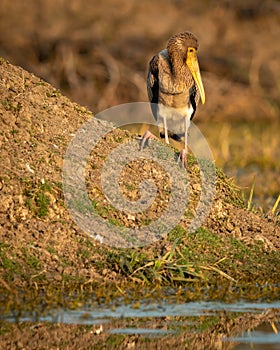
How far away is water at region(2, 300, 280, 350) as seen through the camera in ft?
14.6

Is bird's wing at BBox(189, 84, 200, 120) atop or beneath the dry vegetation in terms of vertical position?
atop

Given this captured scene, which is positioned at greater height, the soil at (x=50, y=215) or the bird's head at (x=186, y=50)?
the bird's head at (x=186, y=50)

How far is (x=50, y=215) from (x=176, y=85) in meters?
2.32

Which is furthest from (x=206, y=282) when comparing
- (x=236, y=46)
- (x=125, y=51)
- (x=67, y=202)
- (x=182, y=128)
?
(x=236, y=46)

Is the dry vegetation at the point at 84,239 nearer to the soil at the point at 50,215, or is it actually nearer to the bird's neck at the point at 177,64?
the soil at the point at 50,215

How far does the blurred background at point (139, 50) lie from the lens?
1455 cm

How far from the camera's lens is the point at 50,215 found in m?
5.52

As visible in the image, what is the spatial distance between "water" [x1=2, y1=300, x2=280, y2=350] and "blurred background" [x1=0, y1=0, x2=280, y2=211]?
8.58 m

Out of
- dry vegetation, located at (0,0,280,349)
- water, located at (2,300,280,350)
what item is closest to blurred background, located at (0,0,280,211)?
dry vegetation, located at (0,0,280,349)

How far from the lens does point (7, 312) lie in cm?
461

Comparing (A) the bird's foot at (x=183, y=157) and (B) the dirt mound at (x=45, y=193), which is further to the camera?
(A) the bird's foot at (x=183, y=157)

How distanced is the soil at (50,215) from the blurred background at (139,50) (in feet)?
23.6

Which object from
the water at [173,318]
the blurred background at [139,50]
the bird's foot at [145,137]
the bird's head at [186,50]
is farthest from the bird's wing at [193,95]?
the blurred background at [139,50]

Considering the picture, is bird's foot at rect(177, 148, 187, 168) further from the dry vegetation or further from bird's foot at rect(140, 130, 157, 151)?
bird's foot at rect(140, 130, 157, 151)
